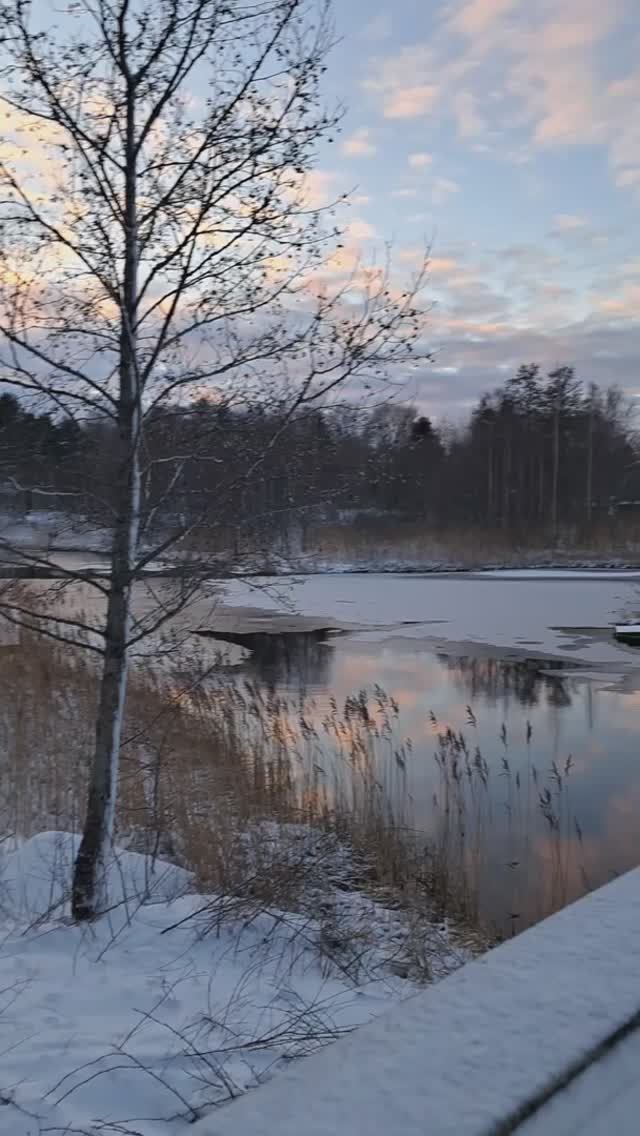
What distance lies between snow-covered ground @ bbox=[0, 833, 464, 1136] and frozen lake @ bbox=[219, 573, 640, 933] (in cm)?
166

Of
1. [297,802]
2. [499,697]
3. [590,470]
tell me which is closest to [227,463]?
[297,802]

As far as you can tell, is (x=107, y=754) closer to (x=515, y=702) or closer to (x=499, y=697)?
(x=515, y=702)

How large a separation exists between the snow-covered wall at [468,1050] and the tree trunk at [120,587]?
328 cm

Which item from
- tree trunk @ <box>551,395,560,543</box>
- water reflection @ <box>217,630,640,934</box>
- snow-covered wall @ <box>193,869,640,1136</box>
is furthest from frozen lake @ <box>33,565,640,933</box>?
tree trunk @ <box>551,395,560,543</box>

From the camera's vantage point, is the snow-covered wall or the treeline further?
the treeline

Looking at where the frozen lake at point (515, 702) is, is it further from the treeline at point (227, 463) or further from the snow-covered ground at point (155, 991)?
the snow-covered ground at point (155, 991)

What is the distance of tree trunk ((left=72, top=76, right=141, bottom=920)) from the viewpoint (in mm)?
4582

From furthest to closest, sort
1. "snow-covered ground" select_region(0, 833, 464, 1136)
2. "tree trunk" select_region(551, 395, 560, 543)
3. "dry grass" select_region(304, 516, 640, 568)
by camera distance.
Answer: "tree trunk" select_region(551, 395, 560, 543) < "dry grass" select_region(304, 516, 640, 568) < "snow-covered ground" select_region(0, 833, 464, 1136)

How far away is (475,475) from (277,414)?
2127 inches

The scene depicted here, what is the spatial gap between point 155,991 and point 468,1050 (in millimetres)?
2503

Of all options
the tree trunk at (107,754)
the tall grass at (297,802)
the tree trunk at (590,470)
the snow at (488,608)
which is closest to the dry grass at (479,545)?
the snow at (488,608)

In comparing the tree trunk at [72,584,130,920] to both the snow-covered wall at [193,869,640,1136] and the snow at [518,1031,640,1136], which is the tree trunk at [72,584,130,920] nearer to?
the snow-covered wall at [193,869,640,1136]

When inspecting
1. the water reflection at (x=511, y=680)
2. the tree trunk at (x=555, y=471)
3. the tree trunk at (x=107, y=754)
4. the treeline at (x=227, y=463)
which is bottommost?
the water reflection at (x=511, y=680)

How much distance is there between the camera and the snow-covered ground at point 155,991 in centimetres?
253
